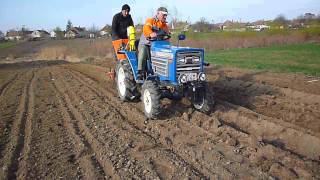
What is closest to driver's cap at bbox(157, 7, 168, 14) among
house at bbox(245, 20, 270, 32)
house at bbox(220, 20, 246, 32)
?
house at bbox(245, 20, 270, 32)

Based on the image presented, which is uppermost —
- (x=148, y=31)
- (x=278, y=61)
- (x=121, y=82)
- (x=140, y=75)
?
(x=148, y=31)

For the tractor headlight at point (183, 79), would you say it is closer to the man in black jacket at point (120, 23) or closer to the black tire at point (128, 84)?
the black tire at point (128, 84)

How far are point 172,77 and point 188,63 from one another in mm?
425

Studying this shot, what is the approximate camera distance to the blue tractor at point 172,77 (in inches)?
283

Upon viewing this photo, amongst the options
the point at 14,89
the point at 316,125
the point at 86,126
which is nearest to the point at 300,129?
the point at 316,125

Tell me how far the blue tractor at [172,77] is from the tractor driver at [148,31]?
122 millimetres

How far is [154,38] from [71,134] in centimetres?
263

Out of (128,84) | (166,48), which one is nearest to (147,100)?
(166,48)

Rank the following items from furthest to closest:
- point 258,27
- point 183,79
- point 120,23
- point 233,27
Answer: point 258,27, point 233,27, point 120,23, point 183,79

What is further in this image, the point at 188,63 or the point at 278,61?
the point at 278,61

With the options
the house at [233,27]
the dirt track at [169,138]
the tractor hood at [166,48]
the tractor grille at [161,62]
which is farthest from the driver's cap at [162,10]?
the house at [233,27]

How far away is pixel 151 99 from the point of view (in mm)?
7258

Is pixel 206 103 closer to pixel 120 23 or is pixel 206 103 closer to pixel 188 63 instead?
pixel 188 63

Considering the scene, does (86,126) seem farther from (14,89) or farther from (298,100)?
(14,89)
